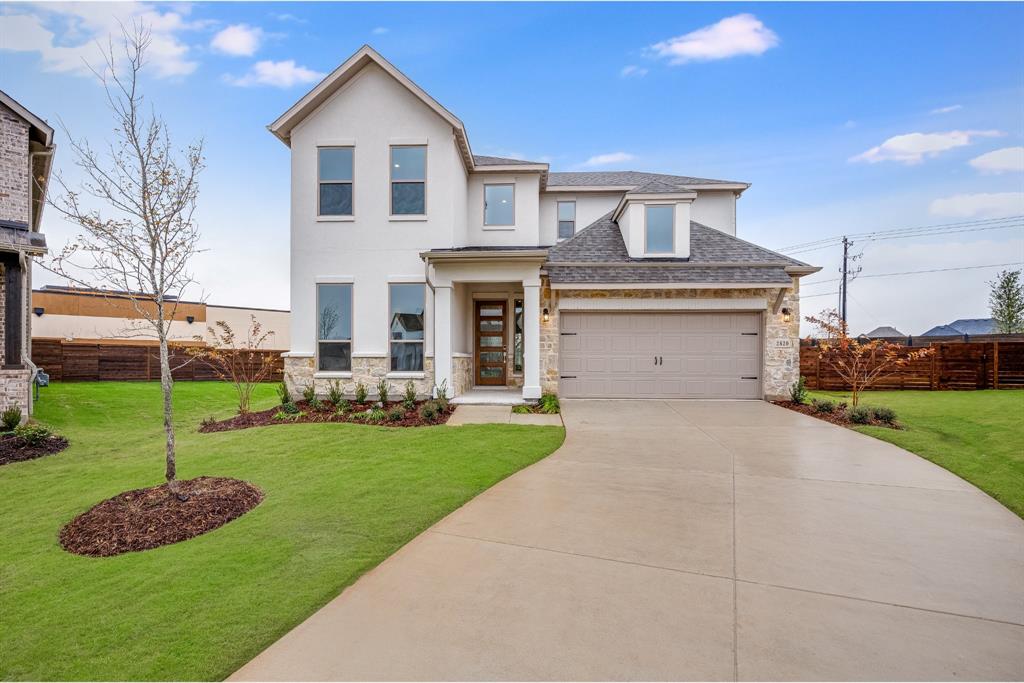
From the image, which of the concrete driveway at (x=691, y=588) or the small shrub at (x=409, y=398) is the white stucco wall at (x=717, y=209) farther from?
the concrete driveway at (x=691, y=588)

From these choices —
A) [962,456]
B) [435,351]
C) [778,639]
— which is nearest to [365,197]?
[435,351]

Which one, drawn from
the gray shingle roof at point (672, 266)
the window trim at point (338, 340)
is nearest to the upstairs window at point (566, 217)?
the gray shingle roof at point (672, 266)

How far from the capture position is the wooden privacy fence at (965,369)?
15.5 metres

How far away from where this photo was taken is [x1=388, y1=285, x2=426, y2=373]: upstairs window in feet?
37.9

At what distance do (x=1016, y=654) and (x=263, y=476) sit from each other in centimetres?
679

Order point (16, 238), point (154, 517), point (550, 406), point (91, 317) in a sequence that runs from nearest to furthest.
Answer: point (154, 517), point (16, 238), point (550, 406), point (91, 317)

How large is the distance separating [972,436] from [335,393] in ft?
40.2

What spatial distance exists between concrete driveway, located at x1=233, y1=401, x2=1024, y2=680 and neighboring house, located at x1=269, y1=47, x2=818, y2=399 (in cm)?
638

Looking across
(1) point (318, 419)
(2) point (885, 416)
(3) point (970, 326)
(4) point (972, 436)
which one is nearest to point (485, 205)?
(1) point (318, 419)

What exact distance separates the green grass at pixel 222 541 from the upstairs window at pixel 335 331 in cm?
304

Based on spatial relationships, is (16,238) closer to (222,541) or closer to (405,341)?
(405,341)

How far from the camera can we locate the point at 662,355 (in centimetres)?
1229

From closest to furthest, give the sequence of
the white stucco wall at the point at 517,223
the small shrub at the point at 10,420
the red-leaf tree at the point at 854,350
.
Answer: the small shrub at the point at 10,420 < the red-leaf tree at the point at 854,350 < the white stucco wall at the point at 517,223

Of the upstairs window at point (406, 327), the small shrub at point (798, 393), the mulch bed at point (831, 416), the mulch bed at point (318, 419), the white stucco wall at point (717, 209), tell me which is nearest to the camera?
the mulch bed at point (831, 416)
